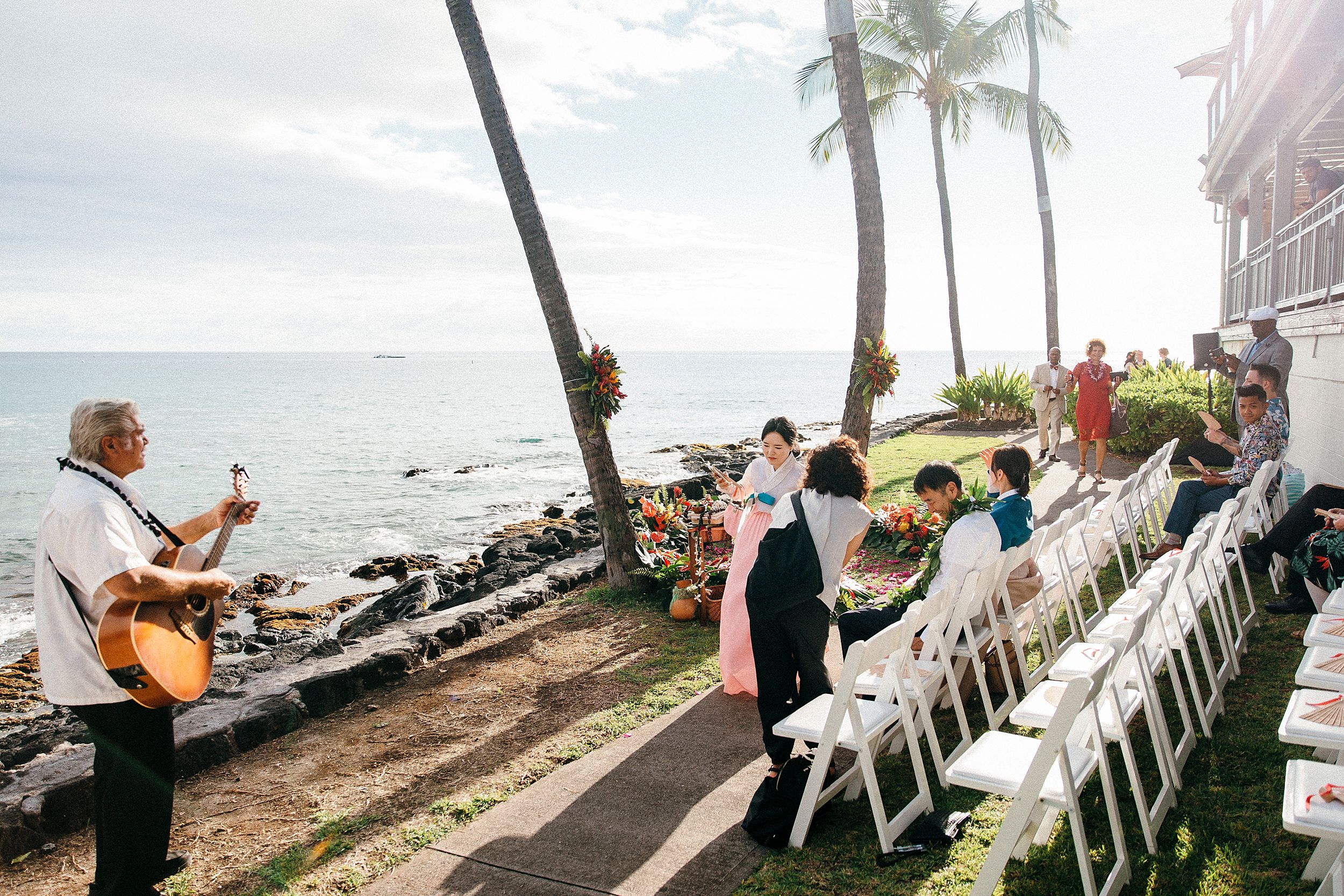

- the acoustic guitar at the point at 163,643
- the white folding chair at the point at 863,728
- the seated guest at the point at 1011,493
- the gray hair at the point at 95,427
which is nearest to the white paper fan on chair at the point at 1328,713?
the white folding chair at the point at 863,728

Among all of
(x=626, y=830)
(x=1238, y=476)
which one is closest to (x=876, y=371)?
(x=1238, y=476)

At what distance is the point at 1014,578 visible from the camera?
5035mm

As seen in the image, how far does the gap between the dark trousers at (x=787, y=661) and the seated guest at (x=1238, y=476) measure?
4118mm

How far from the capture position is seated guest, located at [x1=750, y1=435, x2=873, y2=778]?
4227mm

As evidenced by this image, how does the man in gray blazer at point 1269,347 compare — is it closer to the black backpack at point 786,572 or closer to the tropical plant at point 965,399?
the black backpack at point 786,572

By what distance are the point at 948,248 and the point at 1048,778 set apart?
84.9ft

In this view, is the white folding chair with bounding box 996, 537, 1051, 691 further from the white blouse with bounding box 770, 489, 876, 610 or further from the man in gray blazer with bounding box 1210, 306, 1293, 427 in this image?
the man in gray blazer with bounding box 1210, 306, 1293, 427

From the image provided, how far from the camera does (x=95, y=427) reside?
11.2 feet

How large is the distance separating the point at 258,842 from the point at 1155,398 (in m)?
14.7

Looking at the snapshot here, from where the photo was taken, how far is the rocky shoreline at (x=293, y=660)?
4.27m

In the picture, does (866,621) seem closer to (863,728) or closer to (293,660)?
(863,728)

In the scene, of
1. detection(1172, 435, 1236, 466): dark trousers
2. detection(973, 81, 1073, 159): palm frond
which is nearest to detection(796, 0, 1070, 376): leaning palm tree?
detection(973, 81, 1073, 159): palm frond

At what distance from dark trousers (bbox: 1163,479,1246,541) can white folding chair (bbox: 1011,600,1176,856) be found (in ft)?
13.1

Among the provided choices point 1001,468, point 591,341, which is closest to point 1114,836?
point 1001,468
